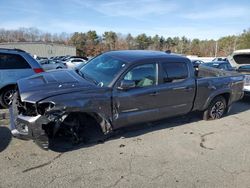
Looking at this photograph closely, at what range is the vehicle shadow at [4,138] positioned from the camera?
4.55m

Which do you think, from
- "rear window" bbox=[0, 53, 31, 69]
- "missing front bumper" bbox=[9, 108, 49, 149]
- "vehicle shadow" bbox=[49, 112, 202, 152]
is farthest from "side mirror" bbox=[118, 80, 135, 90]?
"rear window" bbox=[0, 53, 31, 69]

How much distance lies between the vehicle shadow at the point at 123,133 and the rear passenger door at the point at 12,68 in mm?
2771

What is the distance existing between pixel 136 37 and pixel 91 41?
66.4ft

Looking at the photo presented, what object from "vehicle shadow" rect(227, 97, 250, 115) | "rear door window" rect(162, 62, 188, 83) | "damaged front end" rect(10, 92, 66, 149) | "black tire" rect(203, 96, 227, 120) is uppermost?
"rear door window" rect(162, 62, 188, 83)

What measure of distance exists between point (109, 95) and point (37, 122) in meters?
1.32

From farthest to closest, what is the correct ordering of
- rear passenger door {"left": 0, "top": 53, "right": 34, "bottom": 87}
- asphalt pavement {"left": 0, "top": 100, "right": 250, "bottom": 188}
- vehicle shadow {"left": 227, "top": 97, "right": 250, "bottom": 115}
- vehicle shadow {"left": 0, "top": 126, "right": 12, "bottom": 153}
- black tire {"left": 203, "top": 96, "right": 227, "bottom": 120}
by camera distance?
vehicle shadow {"left": 227, "top": 97, "right": 250, "bottom": 115}, rear passenger door {"left": 0, "top": 53, "right": 34, "bottom": 87}, black tire {"left": 203, "top": 96, "right": 227, "bottom": 120}, vehicle shadow {"left": 0, "top": 126, "right": 12, "bottom": 153}, asphalt pavement {"left": 0, "top": 100, "right": 250, "bottom": 188}

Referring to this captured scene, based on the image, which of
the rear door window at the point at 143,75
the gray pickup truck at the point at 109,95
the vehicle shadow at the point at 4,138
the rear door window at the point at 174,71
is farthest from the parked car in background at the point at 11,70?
the rear door window at the point at 174,71

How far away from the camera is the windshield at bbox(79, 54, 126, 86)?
4.87 m

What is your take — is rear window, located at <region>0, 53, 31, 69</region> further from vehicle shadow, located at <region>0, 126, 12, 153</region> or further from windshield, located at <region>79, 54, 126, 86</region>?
windshield, located at <region>79, 54, 126, 86</region>

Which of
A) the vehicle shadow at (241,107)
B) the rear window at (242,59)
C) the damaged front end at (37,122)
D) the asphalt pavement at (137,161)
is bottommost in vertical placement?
the asphalt pavement at (137,161)

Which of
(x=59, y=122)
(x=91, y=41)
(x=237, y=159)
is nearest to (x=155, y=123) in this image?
(x=237, y=159)

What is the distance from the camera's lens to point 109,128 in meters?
4.75

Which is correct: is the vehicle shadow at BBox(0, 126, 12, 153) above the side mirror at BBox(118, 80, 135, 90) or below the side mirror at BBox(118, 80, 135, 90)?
below

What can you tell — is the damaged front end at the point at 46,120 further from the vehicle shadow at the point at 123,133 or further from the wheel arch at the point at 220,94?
the wheel arch at the point at 220,94
